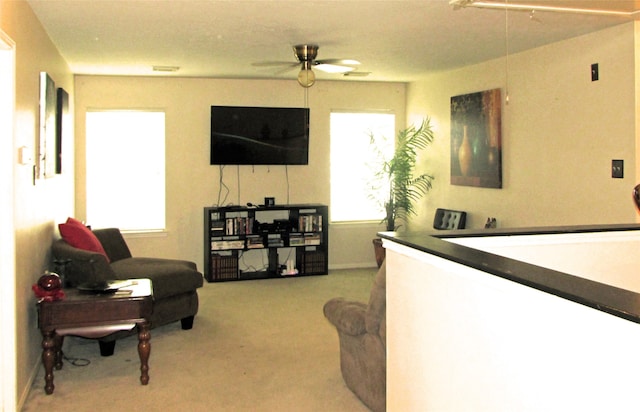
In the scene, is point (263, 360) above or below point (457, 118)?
below

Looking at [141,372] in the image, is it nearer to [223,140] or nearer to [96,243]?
[96,243]

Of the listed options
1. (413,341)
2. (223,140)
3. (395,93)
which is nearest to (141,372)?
(413,341)

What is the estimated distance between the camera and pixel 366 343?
352cm

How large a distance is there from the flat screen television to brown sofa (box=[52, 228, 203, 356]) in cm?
211

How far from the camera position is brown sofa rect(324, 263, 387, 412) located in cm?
337

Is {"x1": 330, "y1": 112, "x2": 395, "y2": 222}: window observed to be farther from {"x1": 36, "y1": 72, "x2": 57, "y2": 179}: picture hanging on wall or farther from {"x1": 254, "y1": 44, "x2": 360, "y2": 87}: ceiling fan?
{"x1": 36, "y1": 72, "x2": 57, "y2": 179}: picture hanging on wall

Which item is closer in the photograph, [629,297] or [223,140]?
[629,297]

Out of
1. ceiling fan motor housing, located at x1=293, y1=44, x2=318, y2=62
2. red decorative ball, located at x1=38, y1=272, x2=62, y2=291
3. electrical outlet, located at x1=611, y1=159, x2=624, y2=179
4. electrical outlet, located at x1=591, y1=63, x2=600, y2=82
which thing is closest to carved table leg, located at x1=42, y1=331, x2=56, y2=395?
red decorative ball, located at x1=38, y1=272, x2=62, y2=291

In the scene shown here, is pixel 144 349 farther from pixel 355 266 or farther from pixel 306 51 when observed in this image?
pixel 355 266

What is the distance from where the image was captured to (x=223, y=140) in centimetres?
754

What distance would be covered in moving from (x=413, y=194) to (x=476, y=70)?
2.01m

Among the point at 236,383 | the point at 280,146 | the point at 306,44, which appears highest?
the point at 306,44

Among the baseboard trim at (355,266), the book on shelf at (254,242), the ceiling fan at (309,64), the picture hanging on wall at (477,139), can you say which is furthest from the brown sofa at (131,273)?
the picture hanging on wall at (477,139)

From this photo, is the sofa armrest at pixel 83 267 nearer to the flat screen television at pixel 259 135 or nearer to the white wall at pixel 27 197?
the white wall at pixel 27 197
